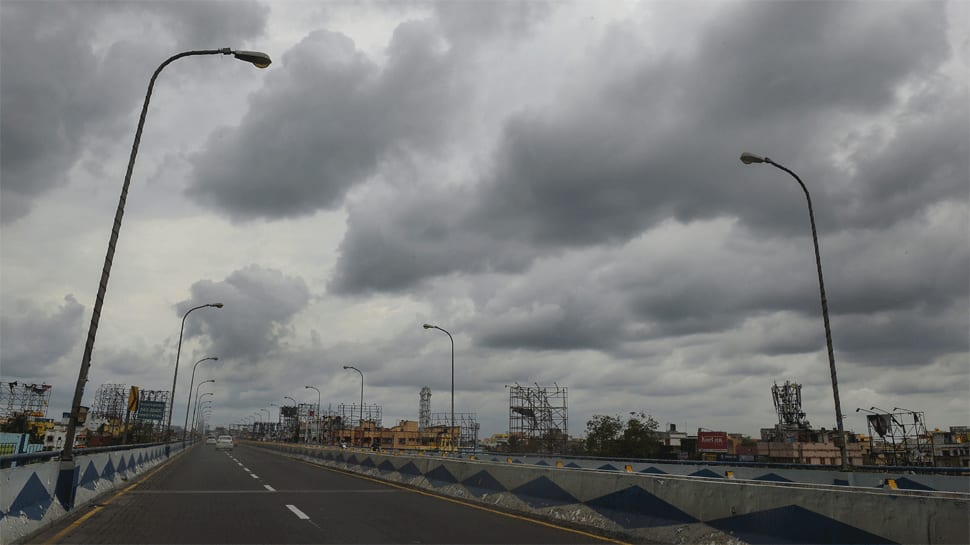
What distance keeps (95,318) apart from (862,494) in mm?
14454

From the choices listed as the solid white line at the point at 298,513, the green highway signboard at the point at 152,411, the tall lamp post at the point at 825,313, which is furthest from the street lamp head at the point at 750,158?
the green highway signboard at the point at 152,411

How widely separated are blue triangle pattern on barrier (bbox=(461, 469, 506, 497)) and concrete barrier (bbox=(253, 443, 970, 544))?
0.05m

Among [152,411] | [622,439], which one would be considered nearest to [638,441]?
[622,439]

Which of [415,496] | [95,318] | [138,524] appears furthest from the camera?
[415,496]

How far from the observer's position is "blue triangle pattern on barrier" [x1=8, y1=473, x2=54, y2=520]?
1006cm

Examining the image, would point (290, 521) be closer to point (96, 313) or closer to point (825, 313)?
point (96, 313)

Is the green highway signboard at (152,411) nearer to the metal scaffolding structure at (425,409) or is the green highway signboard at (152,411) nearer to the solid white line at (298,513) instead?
the solid white line at (298,513)

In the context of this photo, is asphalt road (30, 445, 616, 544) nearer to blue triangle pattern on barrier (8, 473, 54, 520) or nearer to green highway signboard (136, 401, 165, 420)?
blue triangle pattern on barrier (8, 473, 54, 520)

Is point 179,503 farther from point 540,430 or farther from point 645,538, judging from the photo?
point 540,430

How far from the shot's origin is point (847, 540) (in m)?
7.50

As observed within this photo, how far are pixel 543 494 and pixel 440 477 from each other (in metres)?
7.58

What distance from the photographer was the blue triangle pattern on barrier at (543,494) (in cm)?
1338

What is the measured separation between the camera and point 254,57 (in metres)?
15.6

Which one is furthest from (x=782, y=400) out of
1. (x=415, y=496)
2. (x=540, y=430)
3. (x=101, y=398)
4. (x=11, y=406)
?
(x=101, y=398)
